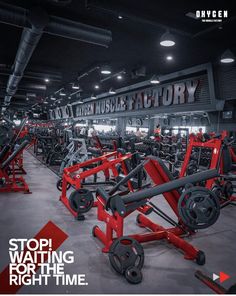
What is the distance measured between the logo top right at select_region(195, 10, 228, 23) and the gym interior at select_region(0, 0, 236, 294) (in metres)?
0.03

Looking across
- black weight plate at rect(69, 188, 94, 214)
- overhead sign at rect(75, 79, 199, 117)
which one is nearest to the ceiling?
overhead sign at rect(75, 79, 199, 117)

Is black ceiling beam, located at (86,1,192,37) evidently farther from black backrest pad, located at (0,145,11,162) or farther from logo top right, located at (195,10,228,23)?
black backrest pad, located at (0,145,11,162)

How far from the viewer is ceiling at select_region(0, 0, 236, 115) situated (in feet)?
17.0

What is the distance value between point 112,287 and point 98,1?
16.4 ft

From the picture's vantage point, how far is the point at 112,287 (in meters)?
2.20

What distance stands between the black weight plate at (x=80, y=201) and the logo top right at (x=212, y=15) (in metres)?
4.35

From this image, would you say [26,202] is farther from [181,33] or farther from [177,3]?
[181,33]

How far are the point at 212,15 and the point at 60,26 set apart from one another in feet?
10.5

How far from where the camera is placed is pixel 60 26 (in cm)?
532

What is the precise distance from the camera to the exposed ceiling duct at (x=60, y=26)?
15.7ft

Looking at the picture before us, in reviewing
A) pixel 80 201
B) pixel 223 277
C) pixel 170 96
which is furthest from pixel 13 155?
pixel 170 96

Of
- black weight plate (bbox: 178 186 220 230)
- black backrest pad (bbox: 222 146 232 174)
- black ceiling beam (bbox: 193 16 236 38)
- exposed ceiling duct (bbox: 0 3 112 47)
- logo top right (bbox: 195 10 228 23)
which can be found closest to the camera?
black weight plate (bbox: 178 186 220 230)

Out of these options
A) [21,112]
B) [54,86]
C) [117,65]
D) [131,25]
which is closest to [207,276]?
[131,25]

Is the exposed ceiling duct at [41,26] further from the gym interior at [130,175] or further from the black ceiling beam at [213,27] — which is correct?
the black ceiling beam at [213,27]
